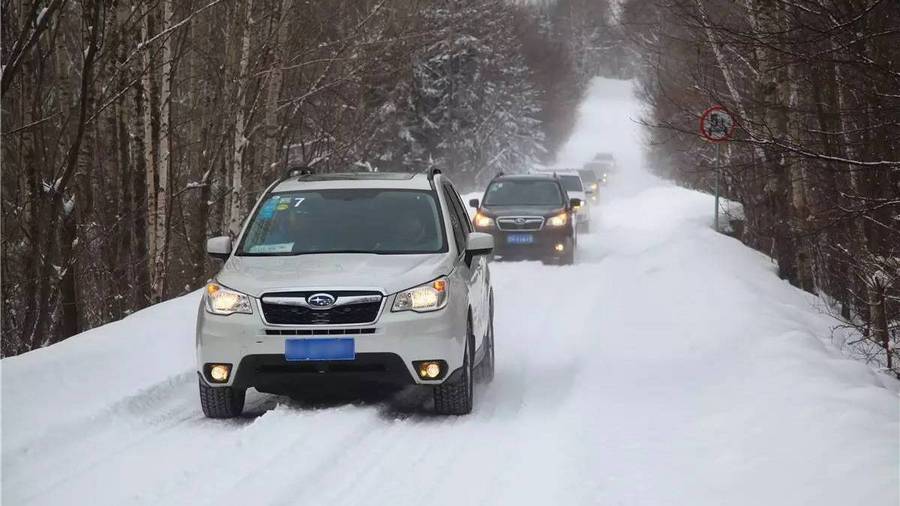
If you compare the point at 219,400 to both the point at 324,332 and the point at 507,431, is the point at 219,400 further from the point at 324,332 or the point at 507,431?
the point at 507,431

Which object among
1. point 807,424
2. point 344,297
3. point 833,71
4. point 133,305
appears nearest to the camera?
point 807,424

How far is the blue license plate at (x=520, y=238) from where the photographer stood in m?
19.6

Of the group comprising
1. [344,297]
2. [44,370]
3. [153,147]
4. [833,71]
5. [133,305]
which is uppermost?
[833,71]

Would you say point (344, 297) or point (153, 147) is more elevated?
point (153, 147)

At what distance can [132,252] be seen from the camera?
16266 millimetres

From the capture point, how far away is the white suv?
22.1 ft

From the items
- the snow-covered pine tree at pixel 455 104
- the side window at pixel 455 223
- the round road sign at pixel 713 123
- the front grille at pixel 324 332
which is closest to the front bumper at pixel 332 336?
the front grille at pixel 324 332

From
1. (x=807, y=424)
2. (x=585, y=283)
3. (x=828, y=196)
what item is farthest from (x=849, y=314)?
(x=807, y=424)

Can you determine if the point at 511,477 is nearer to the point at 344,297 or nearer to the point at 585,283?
the point at 344,297

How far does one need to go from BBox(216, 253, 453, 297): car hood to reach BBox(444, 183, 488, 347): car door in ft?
1.35

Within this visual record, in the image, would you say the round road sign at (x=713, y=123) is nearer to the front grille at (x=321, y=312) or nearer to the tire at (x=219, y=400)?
the front grille at (x=321, y=312)

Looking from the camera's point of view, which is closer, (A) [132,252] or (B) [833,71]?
(B) [833,71]

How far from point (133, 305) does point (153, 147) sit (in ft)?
13.2

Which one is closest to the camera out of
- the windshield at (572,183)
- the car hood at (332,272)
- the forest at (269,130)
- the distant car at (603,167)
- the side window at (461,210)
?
the car hood at (332,272)
